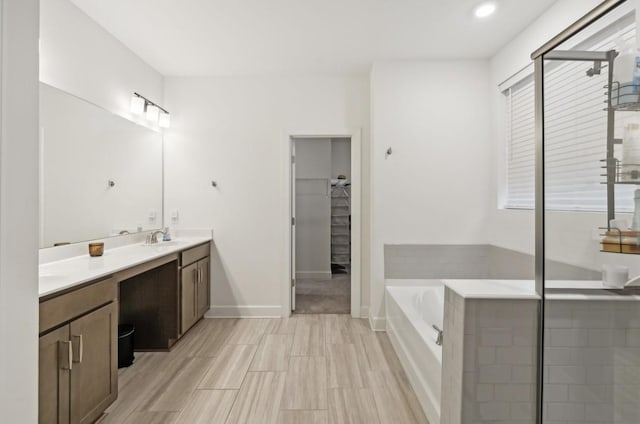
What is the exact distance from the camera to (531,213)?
9.05 ft

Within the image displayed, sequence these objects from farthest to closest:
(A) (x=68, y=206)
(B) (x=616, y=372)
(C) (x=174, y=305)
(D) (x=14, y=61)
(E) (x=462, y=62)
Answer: (E) (x=462, y=62)
(C) (x=174, y=305)
(A) (x=68, y=206)
(B) (x=616, y=372)
(D) (x=14, y=61)

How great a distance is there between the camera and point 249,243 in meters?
3.82

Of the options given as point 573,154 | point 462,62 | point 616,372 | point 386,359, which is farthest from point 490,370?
point 462,62

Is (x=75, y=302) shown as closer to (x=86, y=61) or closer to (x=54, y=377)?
(x=54, y=377)

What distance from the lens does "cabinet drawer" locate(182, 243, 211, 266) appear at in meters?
3.13

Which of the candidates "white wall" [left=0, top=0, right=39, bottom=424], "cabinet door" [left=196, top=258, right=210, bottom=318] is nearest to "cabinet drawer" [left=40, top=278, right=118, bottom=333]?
"white wall" [left=0, top=0, right=39, bottom=424]

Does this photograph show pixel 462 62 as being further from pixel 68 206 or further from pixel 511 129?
pixel 68 206

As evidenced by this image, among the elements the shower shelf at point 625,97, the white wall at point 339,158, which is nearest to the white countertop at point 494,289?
the shower shelf at point 625,97

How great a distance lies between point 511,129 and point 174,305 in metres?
3.24

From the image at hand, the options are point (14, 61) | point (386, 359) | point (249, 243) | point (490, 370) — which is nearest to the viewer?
point (14, 61)

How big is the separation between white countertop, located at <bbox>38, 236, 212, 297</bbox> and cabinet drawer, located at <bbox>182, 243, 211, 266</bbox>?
0.20ft

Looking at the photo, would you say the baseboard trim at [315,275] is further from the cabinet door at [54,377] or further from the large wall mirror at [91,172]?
the cabinet door at [54,377]

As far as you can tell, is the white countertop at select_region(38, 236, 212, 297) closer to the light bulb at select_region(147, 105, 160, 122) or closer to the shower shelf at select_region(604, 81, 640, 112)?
the light bulb at select_region(147, 105, 160, 122)

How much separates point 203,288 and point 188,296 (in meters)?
0.39
